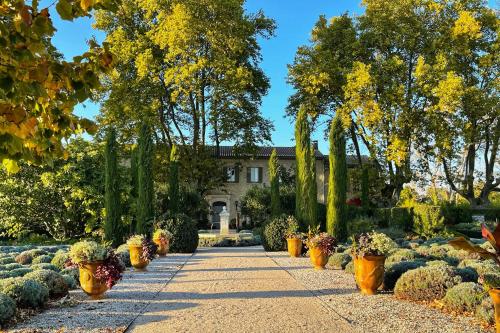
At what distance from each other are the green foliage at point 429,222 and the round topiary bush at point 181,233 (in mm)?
10260

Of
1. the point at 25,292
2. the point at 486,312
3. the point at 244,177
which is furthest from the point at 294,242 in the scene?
the point at 244,177

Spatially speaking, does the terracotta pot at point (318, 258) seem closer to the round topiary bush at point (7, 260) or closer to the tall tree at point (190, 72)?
the round topiary bush at point (7, 260)

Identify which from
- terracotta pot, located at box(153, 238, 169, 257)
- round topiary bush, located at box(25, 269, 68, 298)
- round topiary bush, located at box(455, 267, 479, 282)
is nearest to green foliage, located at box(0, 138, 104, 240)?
terracotta pot, located at box(153, 238, 169, 257)

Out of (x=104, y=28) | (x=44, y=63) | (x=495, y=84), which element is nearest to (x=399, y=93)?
(x=495, y=84)

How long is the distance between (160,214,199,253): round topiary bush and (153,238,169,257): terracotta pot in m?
1.11

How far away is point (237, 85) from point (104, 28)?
9.20 metres

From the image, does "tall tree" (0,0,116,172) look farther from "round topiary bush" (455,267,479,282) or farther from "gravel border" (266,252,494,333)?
"round topiary bush" (455,267,479,282)

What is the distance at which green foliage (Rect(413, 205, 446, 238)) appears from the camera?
20.5 m

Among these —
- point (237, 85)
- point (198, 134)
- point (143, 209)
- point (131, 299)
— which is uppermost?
point (237, 85)

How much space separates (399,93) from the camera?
24.6 m

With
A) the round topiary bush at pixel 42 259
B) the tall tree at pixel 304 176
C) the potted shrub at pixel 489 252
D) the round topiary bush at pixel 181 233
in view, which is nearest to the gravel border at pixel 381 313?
the potted shrub at pixel 489 252

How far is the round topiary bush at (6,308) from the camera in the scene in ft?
19.2

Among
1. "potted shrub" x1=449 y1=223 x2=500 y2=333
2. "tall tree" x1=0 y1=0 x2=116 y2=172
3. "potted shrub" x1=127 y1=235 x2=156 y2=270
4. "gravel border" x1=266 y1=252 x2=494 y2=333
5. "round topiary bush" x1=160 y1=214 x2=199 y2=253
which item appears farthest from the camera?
"round topiary bush" x1=160 y1=214 x2=199 y2=253

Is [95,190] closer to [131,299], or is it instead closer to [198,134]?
[198,134]
